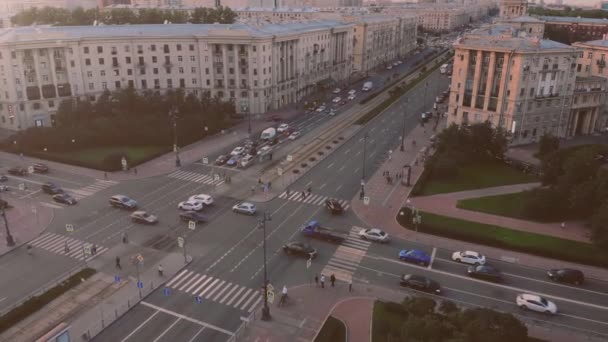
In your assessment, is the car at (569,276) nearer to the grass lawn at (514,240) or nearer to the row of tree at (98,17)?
the grass lawn at (514,240)

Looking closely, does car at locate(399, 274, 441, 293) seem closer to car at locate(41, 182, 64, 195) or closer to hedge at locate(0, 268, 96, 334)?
hedge at locate(0, 268, 96, 334)

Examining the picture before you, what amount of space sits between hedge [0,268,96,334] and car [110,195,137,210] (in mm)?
16889

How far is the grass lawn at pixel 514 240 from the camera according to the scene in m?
55.8

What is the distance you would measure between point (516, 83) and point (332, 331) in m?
71.1

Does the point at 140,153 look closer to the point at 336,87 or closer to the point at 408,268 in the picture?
the point at 408,268

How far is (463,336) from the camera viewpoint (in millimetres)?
34594

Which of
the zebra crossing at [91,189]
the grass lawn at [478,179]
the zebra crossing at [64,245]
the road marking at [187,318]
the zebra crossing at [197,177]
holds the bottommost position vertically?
the zebra crossing at [64,245]

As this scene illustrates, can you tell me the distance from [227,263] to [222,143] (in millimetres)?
48078

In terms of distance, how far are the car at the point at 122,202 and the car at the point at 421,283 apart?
40.2 metres

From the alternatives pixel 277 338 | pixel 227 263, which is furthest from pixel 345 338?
pixel 227 263

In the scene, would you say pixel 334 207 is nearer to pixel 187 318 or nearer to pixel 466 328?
pixel 187 318

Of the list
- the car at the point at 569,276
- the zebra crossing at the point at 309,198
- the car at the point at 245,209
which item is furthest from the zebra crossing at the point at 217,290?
the car at the point at 569,276

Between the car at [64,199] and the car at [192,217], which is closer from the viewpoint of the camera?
the car at [192,217]

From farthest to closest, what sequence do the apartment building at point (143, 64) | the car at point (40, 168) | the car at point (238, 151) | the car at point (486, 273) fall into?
the apartment building at point (143, 64) < the car at point (238, 151) < the car at point (40, 168) < the car at point (486, 273)
